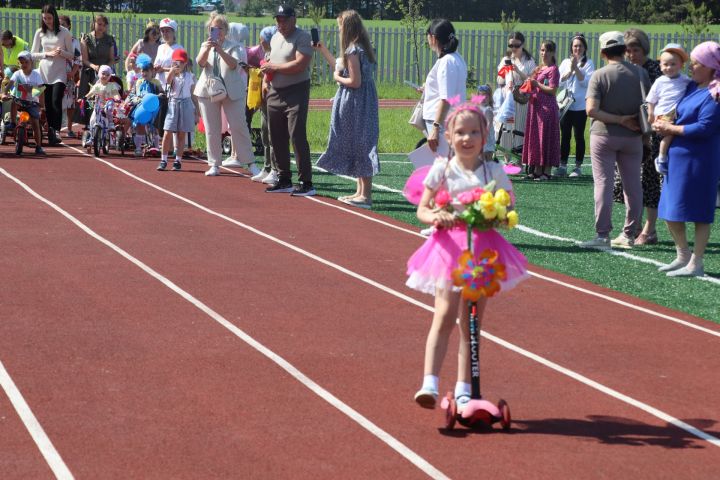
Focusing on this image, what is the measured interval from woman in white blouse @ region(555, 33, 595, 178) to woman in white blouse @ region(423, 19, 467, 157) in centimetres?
576

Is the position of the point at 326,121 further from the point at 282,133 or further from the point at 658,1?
the point at 658,1

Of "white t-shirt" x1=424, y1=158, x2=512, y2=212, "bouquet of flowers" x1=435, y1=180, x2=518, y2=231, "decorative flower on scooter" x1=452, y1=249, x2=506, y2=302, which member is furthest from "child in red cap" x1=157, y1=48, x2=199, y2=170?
"decorative flower on scooter" x1=452, y1=249, x2=506, y2=302

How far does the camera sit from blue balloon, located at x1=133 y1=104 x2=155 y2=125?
734 inches

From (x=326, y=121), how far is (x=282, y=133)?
548 inches

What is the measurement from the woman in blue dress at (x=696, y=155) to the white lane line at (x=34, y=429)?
6104 mm

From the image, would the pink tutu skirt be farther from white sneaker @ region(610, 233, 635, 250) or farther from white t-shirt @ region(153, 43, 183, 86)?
white t-shirt @ region(153, 43, 183, 86)

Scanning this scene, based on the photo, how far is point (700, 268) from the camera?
35.3ft

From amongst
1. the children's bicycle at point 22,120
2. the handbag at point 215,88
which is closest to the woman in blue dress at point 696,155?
the handbag at point 215,88

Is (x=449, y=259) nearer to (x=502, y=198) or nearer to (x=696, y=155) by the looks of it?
(x=502, y=198)

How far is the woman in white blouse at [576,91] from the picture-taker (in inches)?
707

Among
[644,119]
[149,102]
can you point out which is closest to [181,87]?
[149,102]

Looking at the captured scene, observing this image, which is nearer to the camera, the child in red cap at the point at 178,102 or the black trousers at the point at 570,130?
the child in red cap at the point at 178,102

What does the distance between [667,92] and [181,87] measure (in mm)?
8627

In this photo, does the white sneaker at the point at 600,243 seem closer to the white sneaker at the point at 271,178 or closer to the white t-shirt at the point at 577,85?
the white sneaker at the point at 271,178
